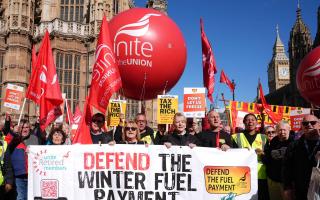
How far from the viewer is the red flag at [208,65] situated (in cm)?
981

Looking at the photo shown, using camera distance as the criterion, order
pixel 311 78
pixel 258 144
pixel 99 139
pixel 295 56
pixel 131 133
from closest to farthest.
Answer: pixel 131 133 → pixel 258 144 → pixel 99 139 → pixel 311 78 → pixel 295 56

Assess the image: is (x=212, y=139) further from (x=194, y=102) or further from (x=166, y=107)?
(x=194, y=102)

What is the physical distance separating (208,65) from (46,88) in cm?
418

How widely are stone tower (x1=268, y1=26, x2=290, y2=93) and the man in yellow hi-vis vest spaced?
10813cm

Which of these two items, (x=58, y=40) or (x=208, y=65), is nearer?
(x=208, y=65)

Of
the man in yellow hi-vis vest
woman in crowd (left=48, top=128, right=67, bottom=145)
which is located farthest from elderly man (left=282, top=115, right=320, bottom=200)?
woman in crowd (left=48, top=128, right=67, bottom=145)

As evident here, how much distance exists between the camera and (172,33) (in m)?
8.71

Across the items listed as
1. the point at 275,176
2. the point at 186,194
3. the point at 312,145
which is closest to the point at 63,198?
the point at 186,194

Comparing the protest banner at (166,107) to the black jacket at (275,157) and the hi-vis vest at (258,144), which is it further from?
the black jacket at (275,157)

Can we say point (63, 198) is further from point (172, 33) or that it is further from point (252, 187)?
point (172, 33)

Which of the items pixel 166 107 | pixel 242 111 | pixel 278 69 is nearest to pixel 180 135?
pixel 166 107

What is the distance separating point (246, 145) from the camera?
625 centimetres

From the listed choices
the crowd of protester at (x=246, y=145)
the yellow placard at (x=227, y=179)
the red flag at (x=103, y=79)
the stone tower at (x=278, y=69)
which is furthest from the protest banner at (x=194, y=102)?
the stone tower at (x=278, y=69)

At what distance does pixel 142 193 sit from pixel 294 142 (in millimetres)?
2362
